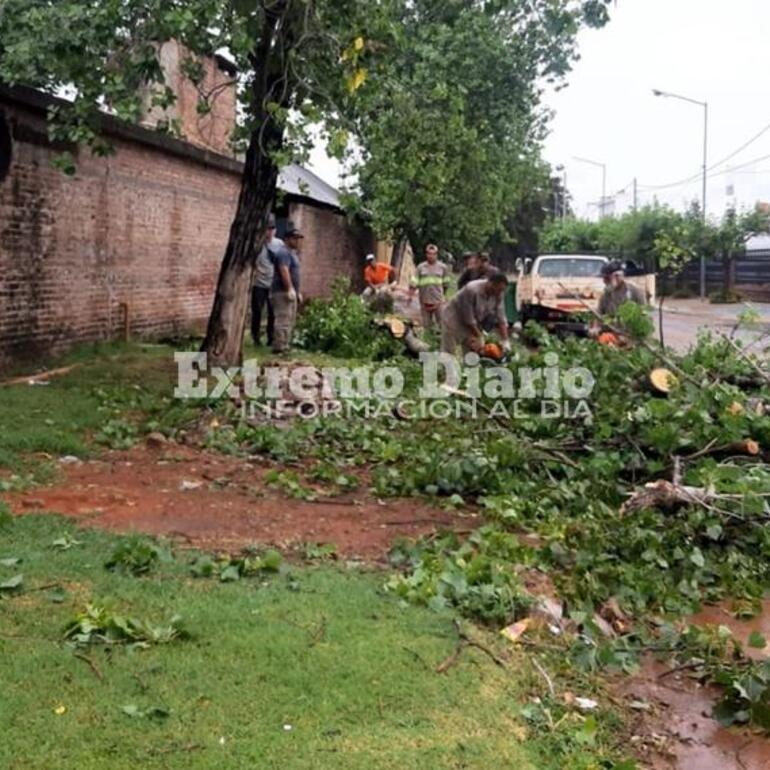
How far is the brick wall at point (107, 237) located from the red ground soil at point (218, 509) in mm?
4309

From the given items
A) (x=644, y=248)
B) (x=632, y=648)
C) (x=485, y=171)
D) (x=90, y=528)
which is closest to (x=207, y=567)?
(x=90, y=528)

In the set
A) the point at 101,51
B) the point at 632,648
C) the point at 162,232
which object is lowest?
the point at 632,648

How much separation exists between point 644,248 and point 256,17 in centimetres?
3056

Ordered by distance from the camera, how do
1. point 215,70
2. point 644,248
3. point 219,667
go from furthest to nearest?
point 644,248
point 215,70
point 219,667

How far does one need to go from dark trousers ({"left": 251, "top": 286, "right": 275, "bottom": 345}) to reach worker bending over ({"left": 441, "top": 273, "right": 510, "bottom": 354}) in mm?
4424

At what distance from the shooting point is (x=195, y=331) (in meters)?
15.8

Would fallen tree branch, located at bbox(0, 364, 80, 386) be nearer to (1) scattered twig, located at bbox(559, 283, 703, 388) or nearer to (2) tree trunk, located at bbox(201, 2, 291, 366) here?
(2) tree trunk, located at bbox(201, 2, 291, 366)

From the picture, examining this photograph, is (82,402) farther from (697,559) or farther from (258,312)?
(697,559)

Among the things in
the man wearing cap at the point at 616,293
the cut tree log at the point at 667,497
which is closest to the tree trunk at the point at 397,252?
the man wearing cap at the point at 616,293

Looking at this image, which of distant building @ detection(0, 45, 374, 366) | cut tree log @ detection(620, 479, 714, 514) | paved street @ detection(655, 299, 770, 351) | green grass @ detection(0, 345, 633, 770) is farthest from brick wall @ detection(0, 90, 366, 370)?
paved street @ detection(655, 299, 770, 351)

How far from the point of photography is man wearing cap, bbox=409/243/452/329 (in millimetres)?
15836

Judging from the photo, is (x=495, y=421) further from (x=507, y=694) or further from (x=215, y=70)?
(x=215, y=70)

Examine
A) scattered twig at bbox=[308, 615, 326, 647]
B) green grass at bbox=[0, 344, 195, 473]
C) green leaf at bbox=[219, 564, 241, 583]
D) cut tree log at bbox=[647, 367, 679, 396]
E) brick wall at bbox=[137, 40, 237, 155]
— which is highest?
brick wall at bbox=[137, 40, 237, 155]

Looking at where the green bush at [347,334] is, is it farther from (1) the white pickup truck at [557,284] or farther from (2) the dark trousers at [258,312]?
(1) the white pickup truck at [557,284]
